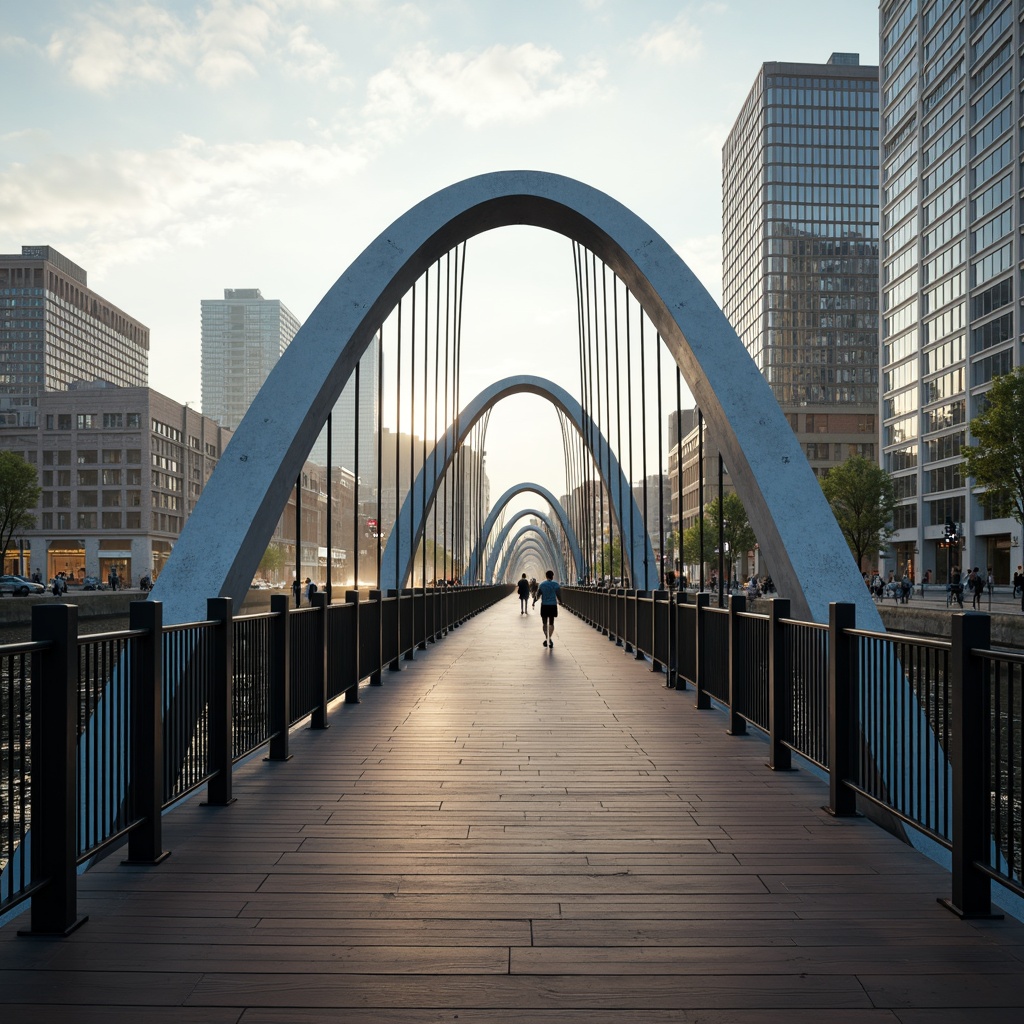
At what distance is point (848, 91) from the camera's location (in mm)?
103250

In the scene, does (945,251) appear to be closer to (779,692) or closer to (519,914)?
(779,692)

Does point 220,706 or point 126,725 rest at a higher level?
point 126,725

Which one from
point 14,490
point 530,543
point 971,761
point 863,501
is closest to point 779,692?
point 971,761

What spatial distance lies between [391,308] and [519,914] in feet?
39.6

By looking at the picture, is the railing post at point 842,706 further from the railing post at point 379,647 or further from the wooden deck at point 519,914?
the railing post at point 379,647

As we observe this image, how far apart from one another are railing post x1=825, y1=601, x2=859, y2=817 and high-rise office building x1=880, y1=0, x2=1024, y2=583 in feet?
151

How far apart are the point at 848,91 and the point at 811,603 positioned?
359 feet

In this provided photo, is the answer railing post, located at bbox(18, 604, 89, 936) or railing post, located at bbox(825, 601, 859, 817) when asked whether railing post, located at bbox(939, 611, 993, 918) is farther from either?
railing post, located at bbox(18, 604, 89, 936)

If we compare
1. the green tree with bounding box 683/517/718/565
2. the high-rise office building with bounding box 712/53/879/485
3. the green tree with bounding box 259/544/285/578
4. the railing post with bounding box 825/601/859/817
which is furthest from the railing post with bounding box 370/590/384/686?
the high-rise office building with bounding box 712/53/879/485

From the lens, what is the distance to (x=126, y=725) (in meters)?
4.27

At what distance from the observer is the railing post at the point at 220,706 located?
550 centimetres

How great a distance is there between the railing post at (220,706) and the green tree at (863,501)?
50.8 metres

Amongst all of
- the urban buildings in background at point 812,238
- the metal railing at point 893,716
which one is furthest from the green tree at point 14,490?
the urban buildings in background at point 812,238

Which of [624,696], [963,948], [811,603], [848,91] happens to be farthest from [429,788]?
[848,91]
